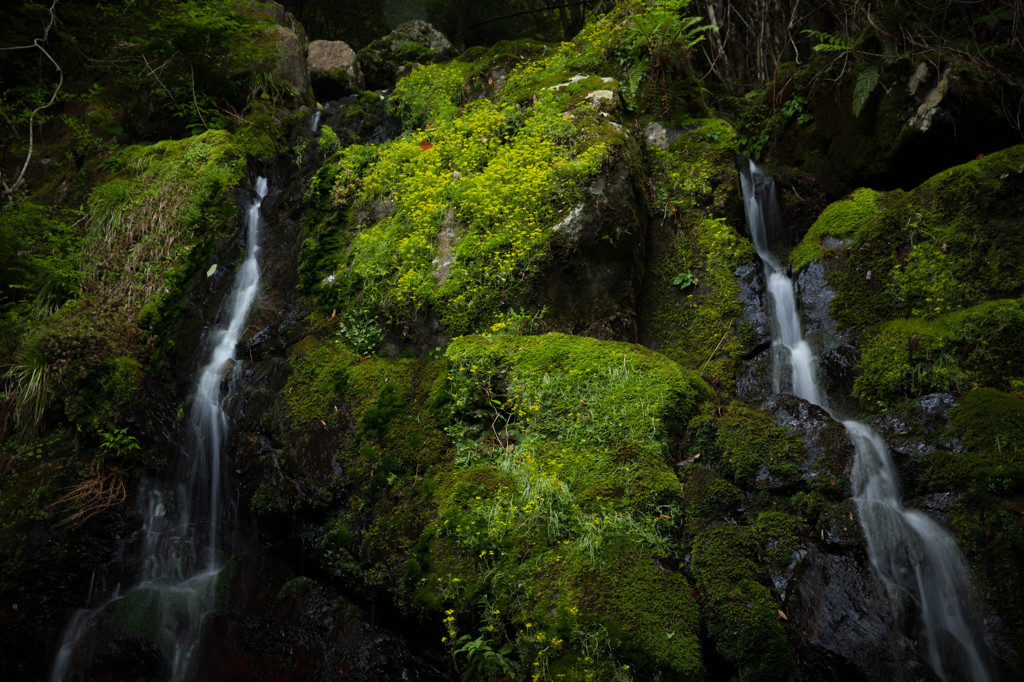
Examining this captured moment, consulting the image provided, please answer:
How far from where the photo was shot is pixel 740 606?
324 cm

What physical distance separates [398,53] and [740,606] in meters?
13.3

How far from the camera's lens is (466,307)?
5590 mm

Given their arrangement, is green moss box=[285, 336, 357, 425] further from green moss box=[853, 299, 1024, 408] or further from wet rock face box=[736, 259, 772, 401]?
green moss box=[853, 299, 1024, 408]

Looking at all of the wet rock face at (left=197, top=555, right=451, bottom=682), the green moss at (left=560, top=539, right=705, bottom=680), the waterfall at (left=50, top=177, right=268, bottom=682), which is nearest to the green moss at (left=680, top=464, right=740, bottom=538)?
the green moss at (left=560, top=539, right=705, bottom=680)

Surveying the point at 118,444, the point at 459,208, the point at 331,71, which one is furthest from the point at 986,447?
the point at 331,71

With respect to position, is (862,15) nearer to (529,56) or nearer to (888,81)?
(888,81)

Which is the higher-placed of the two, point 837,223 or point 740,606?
point 837,223

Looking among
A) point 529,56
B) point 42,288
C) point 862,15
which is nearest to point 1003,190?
point 862,15

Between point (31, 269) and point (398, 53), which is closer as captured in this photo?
point (31, 269)

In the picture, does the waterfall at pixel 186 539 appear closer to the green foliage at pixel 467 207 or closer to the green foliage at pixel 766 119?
the green foliage at pixel 467 207

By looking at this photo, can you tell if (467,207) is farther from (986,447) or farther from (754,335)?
(986,447)

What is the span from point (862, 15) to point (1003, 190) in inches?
148

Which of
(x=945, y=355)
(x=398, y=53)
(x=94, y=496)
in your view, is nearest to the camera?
(x=945, y=355)

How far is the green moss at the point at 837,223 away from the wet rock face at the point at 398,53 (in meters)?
9.54
